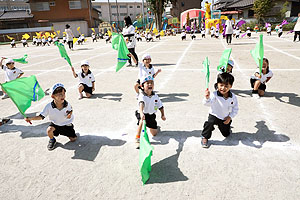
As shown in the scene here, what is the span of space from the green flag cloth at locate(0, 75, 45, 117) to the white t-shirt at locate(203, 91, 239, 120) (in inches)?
106

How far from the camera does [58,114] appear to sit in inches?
128

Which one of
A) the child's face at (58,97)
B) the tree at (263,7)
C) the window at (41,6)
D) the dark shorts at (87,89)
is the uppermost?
the window at (41,6)

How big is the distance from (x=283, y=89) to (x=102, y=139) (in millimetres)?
4790

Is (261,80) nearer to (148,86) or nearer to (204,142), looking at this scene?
(204,142)

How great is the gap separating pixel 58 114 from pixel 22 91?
0.65 metres

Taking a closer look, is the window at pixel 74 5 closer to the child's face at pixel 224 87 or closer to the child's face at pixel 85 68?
the child's face at pixel 85 68

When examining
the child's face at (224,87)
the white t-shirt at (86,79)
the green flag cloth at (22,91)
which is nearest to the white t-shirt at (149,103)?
the child's face at (224,87)

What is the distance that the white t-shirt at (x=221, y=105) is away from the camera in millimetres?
3086

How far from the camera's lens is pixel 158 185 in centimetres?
242

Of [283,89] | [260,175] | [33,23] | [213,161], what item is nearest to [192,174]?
[213,161]

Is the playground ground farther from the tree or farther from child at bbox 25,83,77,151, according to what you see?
the tree

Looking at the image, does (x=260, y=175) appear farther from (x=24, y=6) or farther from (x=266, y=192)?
(x=24, y=6)

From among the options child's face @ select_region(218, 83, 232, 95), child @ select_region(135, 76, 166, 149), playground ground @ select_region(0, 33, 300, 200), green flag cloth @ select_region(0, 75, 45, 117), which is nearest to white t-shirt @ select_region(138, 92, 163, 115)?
child @ select_region(135, 76, 166, 149)

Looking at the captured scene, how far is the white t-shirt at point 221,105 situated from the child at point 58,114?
7.06 feet
